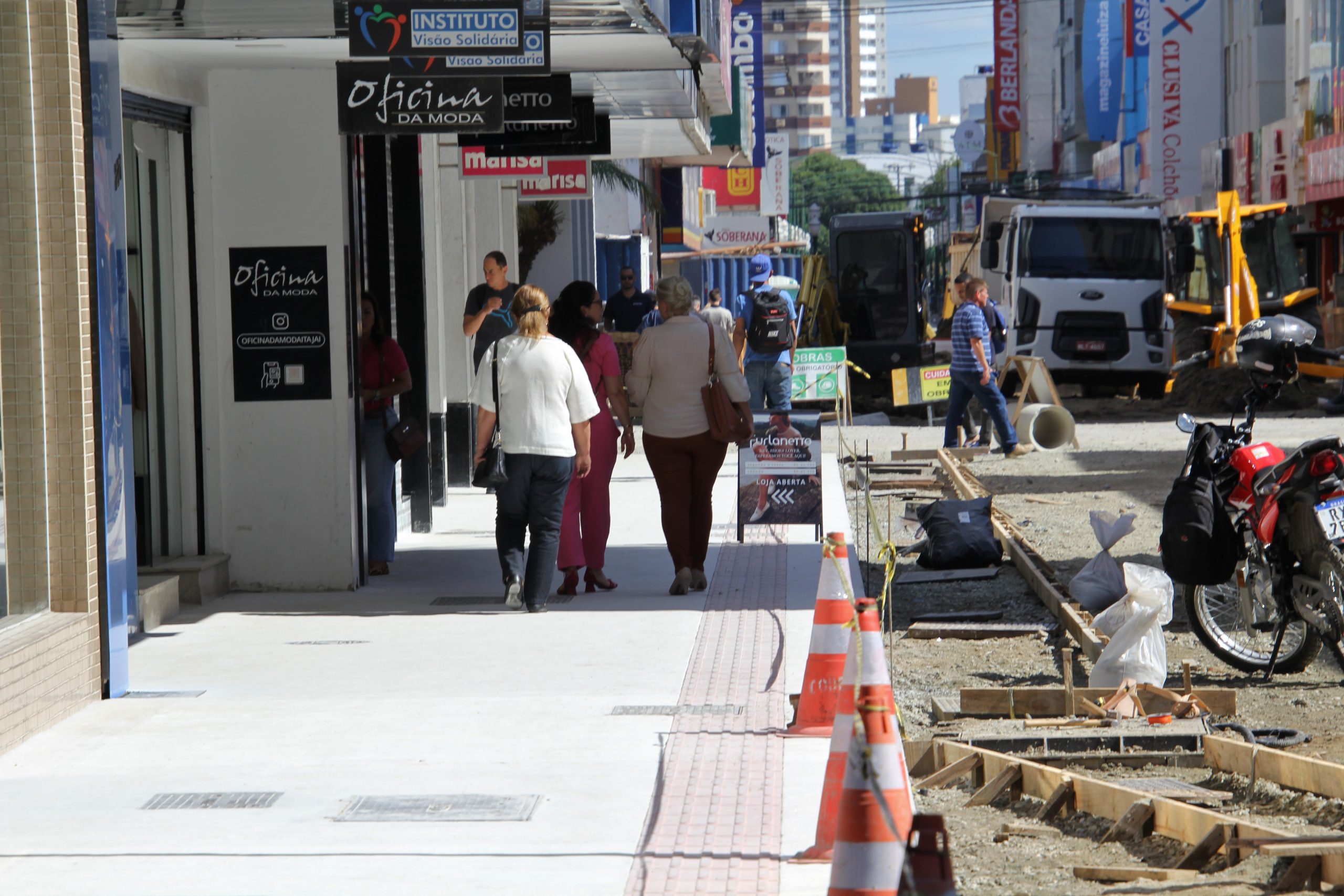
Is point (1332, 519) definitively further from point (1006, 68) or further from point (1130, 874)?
point (1006, 68)

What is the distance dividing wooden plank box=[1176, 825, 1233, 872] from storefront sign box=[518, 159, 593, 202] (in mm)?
13921

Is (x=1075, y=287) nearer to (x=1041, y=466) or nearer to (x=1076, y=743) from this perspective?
(x=1041, y=466)

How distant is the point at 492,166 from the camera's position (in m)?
14.9

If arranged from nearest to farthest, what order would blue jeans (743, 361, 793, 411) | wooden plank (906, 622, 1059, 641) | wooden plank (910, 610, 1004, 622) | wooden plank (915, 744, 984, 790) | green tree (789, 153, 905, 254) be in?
1. wooden plank (915, 744, 984, 790)
2. wooden plank (906, 622, 1059, 641)
3. wooden plank (910, 610, 1004, 622)
4. blue jeans (743, 361, 793, 411)
5. green tree (789, 153, 905, 254)

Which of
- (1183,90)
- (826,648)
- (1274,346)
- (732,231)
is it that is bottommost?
(826,648)

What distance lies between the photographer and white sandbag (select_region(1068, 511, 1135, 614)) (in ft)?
28.6

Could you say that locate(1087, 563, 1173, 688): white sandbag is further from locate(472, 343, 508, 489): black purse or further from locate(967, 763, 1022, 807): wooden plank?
locate(472, 343, 508, 489): black purse

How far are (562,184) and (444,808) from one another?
13635 millimetres

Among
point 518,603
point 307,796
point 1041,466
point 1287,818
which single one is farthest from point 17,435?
point 1041,466

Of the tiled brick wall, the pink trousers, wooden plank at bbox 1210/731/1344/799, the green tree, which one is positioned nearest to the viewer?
A: wooden plank at bbox 1210/731/1344/799

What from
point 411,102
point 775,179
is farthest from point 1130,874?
point 775,179

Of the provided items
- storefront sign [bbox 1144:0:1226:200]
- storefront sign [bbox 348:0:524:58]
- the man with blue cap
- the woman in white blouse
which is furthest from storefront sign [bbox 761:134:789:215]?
storefront sign [bbox 348:0:524:58]

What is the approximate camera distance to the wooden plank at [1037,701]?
7.30 metres

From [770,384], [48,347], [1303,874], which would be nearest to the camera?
[1303,874]
